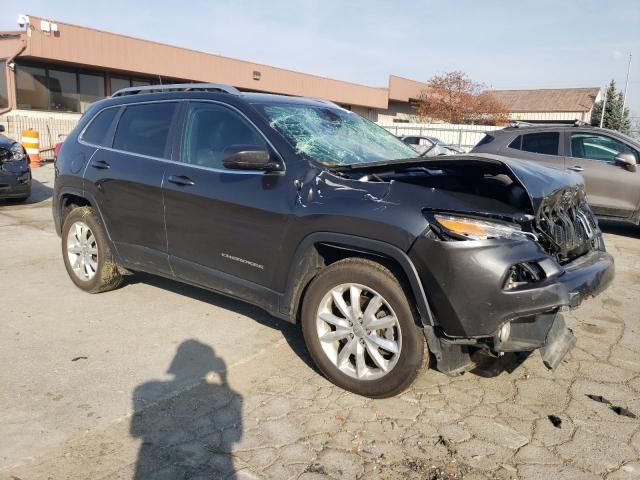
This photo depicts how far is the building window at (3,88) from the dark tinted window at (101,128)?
18.6 m

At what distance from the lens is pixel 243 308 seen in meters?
4.73

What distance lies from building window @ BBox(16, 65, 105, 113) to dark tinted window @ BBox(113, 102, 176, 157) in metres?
18.8

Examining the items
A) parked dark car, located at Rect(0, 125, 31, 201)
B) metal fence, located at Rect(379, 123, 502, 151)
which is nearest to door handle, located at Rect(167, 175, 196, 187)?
parked dark car, located at Rect(0, 125, 31, 201)

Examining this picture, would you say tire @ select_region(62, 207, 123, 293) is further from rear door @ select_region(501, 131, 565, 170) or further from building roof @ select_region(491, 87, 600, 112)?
building roof @ select_region(491, 87, 600, 112)

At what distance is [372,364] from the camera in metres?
3.25

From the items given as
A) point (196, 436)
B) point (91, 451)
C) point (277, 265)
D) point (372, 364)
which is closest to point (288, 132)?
point (277, 265)

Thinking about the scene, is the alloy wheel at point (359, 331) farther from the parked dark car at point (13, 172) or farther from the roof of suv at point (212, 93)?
the parked dark car at point (13, 172)

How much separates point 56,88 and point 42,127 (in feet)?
8.16

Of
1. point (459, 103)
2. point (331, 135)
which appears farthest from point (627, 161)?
point (459, 103)

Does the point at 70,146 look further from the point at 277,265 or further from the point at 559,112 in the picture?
the point at 559,112

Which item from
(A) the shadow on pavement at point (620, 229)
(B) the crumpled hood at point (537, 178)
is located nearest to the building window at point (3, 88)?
(A) the shadow on pavement at point (620, 229)

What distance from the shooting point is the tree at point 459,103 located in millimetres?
38750

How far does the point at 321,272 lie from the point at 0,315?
114 inches

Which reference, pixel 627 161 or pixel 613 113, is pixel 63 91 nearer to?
pixel 627 161
